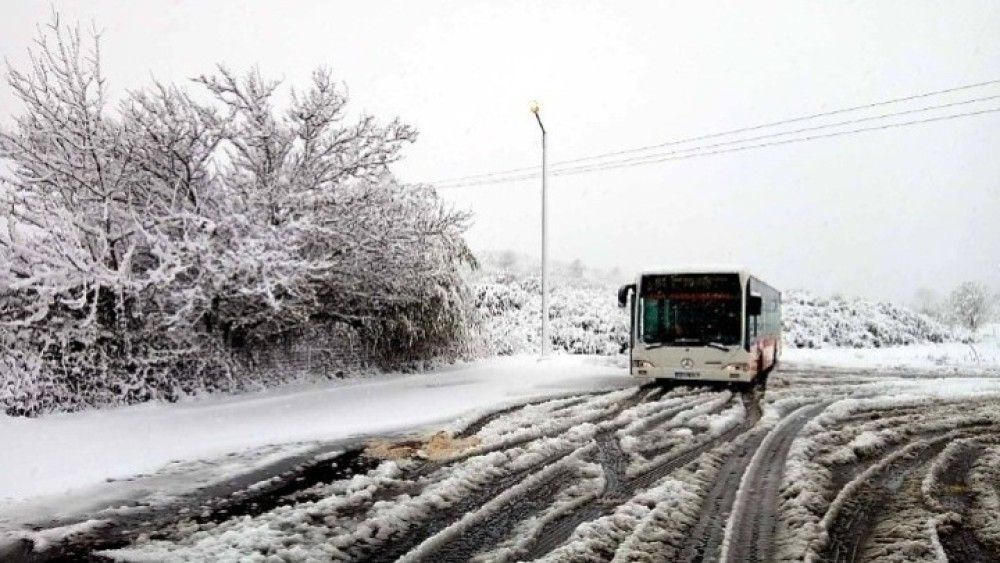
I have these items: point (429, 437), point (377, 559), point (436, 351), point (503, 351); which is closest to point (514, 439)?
point (429, 437)

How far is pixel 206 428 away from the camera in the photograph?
10945 mm

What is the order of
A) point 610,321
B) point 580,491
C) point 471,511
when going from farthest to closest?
point 610,321 < point 580,491 < point 471,511

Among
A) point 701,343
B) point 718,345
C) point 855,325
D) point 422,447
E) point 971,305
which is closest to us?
point 422,447

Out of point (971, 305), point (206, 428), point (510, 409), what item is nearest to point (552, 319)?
point (510, 409)

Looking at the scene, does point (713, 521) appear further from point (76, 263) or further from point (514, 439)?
point (76, 263)

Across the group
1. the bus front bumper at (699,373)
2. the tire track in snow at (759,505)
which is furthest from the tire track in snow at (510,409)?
the tire track in snow at (759,505)

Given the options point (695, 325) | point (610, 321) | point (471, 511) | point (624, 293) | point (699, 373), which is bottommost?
point (471, 511)

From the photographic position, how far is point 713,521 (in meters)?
5.93

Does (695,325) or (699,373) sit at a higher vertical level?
(695,325)

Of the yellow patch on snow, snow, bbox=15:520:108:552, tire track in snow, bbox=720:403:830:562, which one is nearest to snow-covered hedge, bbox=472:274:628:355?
the yellow patch on snow

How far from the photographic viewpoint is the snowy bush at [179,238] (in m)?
11.8

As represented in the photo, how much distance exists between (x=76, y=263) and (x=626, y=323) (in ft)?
81.5

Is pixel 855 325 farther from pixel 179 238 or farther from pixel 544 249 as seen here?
pixel 179 238

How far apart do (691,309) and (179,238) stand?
1115 centimetres
